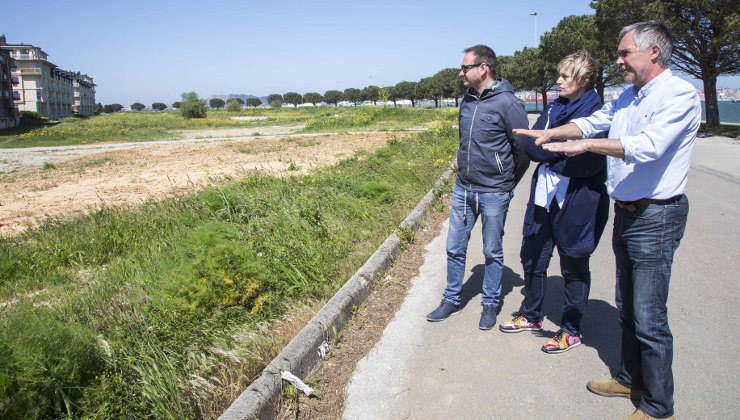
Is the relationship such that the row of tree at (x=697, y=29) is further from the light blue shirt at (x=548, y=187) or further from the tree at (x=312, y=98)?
the tree at (x=312, y=98)

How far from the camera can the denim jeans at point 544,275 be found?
3256 mm

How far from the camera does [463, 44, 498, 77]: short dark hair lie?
3572 millimetres

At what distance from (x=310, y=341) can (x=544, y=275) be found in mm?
1821

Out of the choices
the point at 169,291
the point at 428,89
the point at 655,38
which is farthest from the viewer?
the point at 428,89

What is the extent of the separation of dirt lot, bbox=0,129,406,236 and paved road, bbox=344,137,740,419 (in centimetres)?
637

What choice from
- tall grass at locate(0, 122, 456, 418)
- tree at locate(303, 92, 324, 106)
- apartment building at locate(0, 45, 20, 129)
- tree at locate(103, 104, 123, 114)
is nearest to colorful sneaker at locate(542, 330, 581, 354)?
tall grass at locate(0, 122, 456, 418)

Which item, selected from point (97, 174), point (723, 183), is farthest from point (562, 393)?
point (97, 174)

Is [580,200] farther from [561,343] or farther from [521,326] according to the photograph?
[521,326]

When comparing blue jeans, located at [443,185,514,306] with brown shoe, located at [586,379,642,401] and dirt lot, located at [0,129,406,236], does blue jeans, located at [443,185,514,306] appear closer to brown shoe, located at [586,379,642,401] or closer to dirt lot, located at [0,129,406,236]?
brown shoe, located at [586,379,642,401]

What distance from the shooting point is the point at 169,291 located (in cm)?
366

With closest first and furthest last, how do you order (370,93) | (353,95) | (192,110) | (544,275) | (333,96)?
(544,275)
(192,110)
(370,93)
(353,95)
(333,96)

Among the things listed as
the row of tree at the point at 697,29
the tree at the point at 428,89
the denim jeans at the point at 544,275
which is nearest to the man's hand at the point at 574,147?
the denim jeans at the point at 544,275

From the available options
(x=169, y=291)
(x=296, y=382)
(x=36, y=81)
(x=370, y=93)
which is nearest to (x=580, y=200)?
(x=296, y=382)

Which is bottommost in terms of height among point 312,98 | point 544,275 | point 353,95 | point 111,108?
point 544,275
